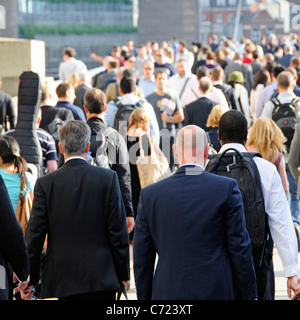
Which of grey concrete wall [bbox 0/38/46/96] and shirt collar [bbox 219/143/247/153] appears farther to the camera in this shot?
grey concrete wall [bbox 0/38/46/96]

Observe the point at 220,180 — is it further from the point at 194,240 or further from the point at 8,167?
the point at 8,167

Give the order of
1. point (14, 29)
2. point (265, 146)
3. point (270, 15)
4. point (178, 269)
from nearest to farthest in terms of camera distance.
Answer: point (178, 269) < point (265, 146) < point (14, 29) < point (270, 15)

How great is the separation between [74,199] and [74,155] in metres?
0.28

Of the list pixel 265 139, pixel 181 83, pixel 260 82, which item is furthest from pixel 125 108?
pixel 260 82

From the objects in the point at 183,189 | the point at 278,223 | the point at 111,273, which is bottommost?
the point at 111,273

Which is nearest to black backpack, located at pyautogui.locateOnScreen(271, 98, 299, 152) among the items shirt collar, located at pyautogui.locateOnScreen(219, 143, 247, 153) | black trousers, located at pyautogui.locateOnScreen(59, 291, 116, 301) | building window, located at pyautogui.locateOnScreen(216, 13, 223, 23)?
shirt collar, located at pyautogui.locateOnScreen(219, 143, 247, 153)

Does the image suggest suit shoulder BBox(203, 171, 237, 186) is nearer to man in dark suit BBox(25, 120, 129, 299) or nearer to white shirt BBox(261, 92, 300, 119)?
man in dark suit BBox(25, 120, 129, 299)

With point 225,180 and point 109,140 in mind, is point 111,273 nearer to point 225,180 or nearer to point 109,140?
point 225,180

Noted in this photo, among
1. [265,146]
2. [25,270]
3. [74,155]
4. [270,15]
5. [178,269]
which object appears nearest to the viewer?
[178,269]

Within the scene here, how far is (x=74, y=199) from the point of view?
4.64 meters

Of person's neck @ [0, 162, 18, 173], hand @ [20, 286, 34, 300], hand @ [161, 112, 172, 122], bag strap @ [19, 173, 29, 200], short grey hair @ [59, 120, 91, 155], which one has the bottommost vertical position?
hand @ [20, 286, 34, 300]

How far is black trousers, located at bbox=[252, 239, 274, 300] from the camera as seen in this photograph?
471 centimetres

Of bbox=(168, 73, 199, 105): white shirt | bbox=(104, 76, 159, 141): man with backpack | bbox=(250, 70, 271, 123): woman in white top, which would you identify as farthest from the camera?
bbox=(250, 70, 271, 123): woman in white top
